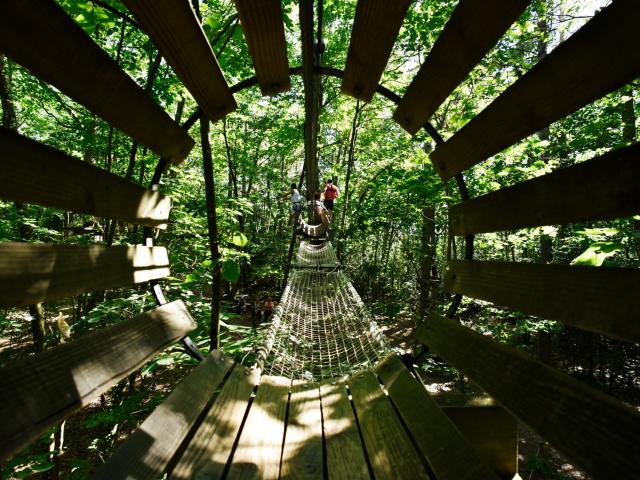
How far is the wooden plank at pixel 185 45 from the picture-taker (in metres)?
0.77

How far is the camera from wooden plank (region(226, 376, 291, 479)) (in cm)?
A: 76

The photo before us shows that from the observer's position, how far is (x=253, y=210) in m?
7.12

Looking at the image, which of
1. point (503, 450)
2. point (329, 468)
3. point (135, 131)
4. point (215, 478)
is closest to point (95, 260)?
point (135, 131)

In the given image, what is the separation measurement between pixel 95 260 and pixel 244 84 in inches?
35.8

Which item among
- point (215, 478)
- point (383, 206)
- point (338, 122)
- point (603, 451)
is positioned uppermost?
point (338, 122)

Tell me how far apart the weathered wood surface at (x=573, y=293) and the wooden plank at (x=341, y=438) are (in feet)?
1.76

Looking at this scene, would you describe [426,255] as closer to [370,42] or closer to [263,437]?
[370,42]

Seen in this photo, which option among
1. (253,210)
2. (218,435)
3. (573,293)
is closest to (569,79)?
(573,293)

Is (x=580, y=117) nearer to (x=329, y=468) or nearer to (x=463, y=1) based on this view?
(x=463, y=1)

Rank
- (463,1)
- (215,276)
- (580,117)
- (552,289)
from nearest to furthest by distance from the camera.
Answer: (552,289), (463,1), (215,276), (580,117)

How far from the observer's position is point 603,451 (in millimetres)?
507

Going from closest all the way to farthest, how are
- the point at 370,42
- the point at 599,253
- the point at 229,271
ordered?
the point at 370,42 → the point at 599,253 → the point at 229,271

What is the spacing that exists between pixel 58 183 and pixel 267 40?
685 mm

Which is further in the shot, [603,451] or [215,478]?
[215,478]
